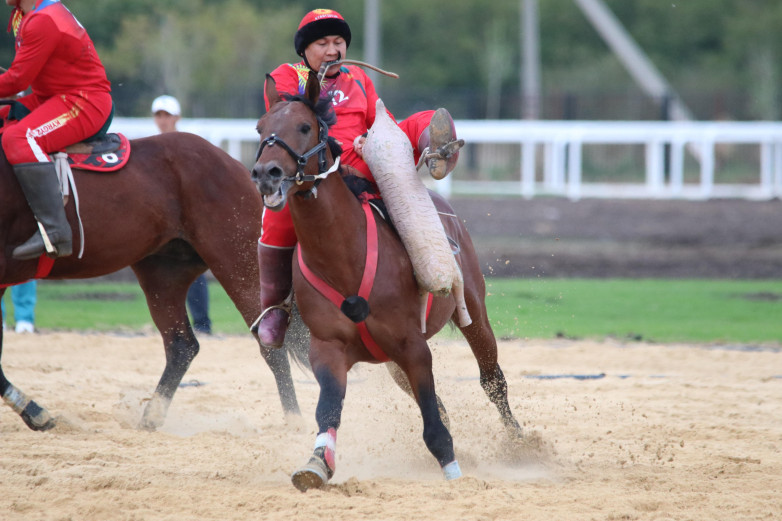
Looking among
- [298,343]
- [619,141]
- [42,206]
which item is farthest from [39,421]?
[619,141]

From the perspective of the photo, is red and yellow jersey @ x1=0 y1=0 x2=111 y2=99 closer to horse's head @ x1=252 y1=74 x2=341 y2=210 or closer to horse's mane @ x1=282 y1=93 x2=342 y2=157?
horse's head @ x1=252 y1=74 x2=341 y2=210

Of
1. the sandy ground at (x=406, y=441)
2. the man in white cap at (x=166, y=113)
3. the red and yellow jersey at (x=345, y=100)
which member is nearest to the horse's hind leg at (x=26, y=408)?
the sandy ground at (x=406, y=441)

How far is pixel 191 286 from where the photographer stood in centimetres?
883

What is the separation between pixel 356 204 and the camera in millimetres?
4672

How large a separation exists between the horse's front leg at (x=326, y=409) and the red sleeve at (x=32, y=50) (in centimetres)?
256

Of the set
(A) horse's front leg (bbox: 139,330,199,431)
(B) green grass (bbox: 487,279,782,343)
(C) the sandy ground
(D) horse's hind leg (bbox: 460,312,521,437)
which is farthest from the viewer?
(B) green grass (bbox: 487,279,782,343)

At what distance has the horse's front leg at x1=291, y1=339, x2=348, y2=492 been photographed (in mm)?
4340

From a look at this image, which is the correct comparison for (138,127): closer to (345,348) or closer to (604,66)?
(345,348)

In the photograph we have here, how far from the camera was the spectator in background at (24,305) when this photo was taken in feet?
29.8

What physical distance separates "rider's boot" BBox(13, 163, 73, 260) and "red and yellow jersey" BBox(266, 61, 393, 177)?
163 cm

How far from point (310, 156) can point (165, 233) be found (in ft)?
7.34

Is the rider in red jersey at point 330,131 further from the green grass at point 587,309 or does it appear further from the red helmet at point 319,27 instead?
the green grass at point 587,309

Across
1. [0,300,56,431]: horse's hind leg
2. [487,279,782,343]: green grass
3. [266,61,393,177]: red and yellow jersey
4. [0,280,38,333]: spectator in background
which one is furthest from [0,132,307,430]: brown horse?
[487,279,782,343]: green grass

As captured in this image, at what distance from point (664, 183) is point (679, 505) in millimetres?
19693
